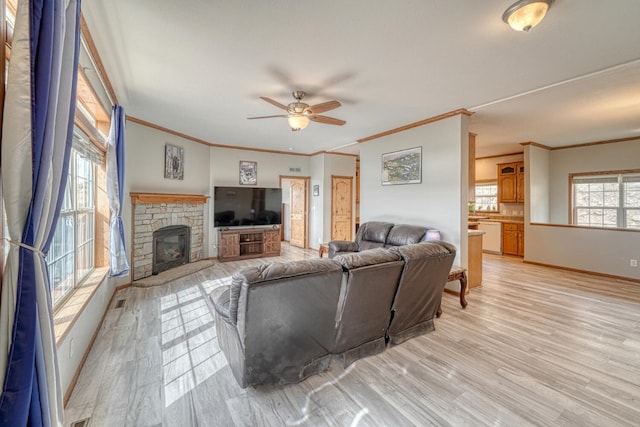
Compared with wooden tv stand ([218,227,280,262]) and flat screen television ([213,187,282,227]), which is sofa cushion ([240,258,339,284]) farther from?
flat screen television ([213,187,282,227])

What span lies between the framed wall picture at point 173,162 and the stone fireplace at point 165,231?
1.45 feet

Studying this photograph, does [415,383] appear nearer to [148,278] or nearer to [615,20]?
[615,20]

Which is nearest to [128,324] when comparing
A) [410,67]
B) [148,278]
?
[148,278]

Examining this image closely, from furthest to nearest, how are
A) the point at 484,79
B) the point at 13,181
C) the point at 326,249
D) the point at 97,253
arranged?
the point at 326,249 → the point at 97,253 → the point at 484,79 → the point at 13,181

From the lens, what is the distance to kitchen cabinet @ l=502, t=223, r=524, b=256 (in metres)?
6.86

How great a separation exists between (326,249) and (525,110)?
3804 millimetres

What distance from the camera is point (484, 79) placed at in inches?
120

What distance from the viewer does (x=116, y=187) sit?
128 inches

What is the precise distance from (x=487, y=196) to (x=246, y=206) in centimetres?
690

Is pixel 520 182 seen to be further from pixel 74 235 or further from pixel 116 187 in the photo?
pixel 74 235

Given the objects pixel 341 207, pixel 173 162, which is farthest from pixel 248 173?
pixel 341 207

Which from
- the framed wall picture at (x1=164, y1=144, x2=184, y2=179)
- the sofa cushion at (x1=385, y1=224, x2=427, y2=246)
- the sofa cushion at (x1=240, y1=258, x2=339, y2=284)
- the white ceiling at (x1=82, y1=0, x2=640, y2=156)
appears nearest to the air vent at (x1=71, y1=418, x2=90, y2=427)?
the sofa cushion at (x1=240, y1=258, x2=339, y2=284)

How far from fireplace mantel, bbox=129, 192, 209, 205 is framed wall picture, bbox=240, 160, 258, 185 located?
109 cm

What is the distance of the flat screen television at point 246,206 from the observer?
20.6 ft
